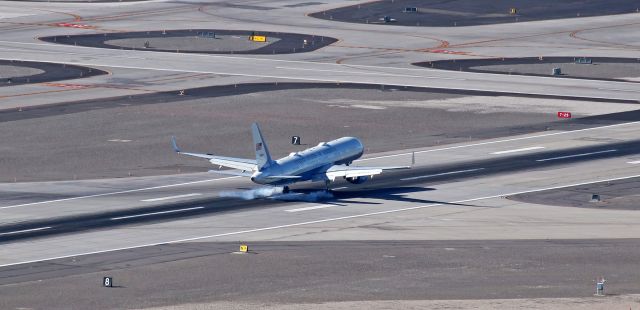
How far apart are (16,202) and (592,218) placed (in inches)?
1499

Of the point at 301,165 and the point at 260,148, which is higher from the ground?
the point at 260,148

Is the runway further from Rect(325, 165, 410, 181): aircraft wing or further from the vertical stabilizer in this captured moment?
the vertical stabilizer

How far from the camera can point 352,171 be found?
10419 centimetres

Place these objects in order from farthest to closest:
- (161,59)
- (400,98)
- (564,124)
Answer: (161,59)
(400,98)
(564,124)

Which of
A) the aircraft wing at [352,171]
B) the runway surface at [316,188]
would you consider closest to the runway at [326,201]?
the runway surface at [316,188]

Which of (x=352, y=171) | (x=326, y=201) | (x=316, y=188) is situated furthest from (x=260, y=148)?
(x=316, y=188)

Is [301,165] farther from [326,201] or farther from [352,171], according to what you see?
[352,171]

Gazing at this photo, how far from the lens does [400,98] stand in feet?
496

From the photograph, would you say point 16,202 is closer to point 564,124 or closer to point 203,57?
point 564,124

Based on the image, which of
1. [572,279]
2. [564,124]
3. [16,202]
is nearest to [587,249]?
[572,279]

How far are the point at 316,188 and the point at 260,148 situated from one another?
1067 cm

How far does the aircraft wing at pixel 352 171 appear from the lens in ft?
340

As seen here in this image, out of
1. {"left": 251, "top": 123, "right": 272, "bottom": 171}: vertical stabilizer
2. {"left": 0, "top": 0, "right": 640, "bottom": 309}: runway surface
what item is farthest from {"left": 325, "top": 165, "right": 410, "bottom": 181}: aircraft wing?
{"left": 251, "top": 123, "right": 272, "bottom": 171}: vertical stabilizer

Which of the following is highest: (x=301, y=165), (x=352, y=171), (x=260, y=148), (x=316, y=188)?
(x=260, y=148)
